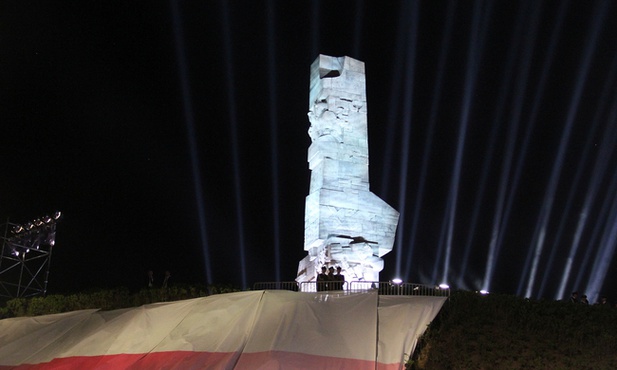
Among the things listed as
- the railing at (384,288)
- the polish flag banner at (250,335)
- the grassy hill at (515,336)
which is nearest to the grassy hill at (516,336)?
the grassy hill at (515,336)

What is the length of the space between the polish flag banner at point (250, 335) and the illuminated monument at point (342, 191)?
807 cm

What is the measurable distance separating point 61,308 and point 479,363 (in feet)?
35.6

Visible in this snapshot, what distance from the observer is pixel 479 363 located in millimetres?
11688

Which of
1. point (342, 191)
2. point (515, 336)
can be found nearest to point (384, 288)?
point (515, 336)

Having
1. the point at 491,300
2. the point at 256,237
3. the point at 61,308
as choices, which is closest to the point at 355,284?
the point at 491,300

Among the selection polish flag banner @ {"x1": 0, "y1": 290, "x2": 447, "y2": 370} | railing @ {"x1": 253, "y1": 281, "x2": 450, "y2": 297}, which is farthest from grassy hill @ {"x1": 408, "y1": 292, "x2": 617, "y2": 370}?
railing @ {"x1": 253, "y1": 281, "x2": 450, "y2": 297}

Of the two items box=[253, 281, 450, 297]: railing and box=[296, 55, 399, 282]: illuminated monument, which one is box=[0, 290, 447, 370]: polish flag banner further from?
box=[296, 55, 399, 282]: illuminated monument

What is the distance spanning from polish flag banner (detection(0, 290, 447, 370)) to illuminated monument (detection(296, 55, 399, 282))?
8.07 metres

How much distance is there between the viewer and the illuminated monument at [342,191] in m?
22.0

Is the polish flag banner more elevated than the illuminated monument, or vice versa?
the illuminated monument

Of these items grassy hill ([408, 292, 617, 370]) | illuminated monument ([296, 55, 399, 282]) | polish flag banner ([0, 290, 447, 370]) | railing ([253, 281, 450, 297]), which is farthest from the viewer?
illuminated monument ([296, 55, 399, 282])

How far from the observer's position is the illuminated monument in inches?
865

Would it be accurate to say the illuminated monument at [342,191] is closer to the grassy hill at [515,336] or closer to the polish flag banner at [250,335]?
the polish flag banner at [250,335]

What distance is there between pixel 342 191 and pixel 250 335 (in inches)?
411
